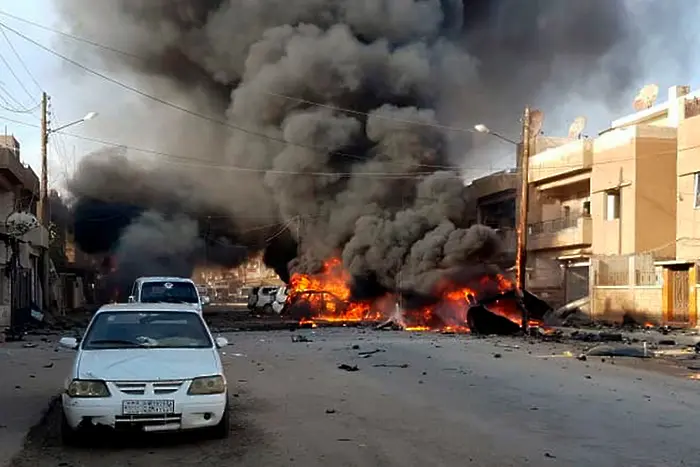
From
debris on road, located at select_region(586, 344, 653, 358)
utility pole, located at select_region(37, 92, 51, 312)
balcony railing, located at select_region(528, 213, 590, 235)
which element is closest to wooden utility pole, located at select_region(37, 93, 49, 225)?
utility pole, located at select_region(37, 92, 51, 312)

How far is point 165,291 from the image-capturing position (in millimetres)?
19375

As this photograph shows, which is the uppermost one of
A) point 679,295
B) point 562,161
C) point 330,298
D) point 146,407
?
point 562,161

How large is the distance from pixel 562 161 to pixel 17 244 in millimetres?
24280

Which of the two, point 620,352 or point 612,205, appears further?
point 612,205

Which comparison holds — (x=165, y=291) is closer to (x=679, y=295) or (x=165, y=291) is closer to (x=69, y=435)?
(x=69, y=435)

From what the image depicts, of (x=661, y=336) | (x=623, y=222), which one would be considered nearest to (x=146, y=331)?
(x=661, y=336)

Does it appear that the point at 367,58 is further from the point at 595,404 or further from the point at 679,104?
the point at 595,404

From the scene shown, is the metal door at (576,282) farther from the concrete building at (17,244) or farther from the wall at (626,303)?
the concrete building at (17,244)

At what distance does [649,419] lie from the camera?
920 cm

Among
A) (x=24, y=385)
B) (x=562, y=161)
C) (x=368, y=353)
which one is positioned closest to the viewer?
(x=24, y=385)

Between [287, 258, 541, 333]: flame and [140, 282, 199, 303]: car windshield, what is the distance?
38.2ft

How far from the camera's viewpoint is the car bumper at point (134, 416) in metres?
7.12

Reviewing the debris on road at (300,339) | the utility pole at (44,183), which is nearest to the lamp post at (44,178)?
the utility pole at (44,183)

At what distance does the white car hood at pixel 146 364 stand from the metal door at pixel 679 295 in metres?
25.0
